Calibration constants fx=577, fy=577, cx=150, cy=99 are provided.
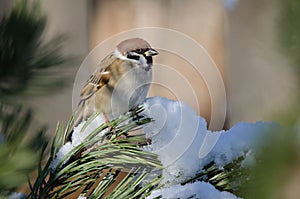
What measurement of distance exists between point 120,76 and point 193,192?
2.55 feet

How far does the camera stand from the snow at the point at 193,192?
517 millimetres

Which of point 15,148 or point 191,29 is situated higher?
point 191,29

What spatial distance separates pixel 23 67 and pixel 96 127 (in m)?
0.12

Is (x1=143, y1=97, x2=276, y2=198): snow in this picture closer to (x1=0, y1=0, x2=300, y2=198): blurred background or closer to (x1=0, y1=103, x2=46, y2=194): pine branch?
(x1=0, y1=103, x2=46, y2=194): pine branch

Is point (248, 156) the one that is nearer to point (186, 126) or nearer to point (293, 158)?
point (186, 126)

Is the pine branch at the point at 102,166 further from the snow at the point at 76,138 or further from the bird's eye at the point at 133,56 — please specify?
the bird's eye at the point at 133,56

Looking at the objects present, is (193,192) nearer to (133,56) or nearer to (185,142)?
(185,142)

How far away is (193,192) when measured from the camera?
1.71 ft

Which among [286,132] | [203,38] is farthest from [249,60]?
[286,132]

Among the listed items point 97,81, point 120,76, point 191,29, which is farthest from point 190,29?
point 97,81

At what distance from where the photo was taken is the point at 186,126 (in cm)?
59

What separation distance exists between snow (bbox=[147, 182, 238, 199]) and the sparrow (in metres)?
0.54

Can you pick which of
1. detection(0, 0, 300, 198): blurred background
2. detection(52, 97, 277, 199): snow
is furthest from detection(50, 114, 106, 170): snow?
detection(0, 0, 300, 198): blurred background

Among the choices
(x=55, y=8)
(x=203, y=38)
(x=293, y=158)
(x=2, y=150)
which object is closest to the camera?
(x=293, y=158)
